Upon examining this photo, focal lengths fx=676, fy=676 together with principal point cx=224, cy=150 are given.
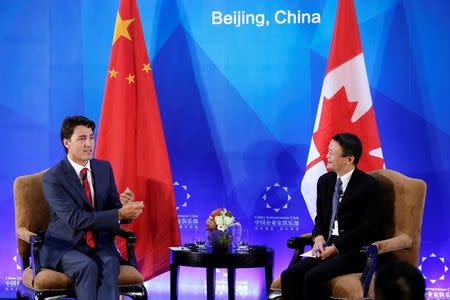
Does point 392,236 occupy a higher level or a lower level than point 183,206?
lower

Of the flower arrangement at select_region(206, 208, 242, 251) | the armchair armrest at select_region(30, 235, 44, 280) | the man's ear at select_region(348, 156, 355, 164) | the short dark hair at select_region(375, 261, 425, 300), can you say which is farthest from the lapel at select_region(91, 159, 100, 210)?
the short dark hair at select_region(375, 261, 425, 300)

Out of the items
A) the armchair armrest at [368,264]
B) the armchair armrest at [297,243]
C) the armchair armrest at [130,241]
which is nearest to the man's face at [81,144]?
the armchair armrest at [130,241]

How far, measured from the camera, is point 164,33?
6141mm

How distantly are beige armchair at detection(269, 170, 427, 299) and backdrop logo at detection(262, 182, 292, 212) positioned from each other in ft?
3.98

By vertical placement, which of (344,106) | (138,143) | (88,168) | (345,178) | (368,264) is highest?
(344,106)

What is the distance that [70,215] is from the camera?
4.32 meters

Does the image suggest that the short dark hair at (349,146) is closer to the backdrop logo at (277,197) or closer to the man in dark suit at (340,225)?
the man in dark suit at (340,225)

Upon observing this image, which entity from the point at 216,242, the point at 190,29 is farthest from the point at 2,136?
the point at 216,242

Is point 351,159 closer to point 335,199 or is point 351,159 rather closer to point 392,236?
point 335,199

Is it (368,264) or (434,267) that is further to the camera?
(434,267)

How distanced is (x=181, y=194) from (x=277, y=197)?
88 cm

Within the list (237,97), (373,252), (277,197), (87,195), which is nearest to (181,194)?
(277,197)

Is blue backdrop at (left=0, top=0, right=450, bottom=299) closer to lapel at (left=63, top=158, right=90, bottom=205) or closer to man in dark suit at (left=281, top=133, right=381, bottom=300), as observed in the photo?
man in dark suit at (left=281, top=133, right=381, bottom=300)

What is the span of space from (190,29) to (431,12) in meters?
2.09
